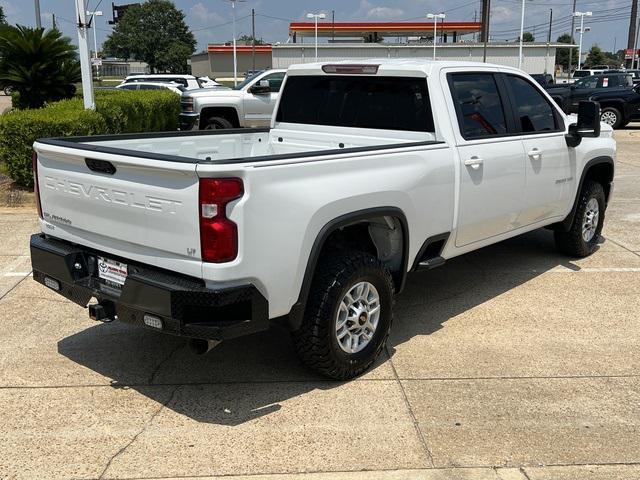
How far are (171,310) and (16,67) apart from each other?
10.3m

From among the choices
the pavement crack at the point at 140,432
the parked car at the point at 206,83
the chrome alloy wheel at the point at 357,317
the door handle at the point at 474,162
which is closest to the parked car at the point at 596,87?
the parked car at the point at 206,83

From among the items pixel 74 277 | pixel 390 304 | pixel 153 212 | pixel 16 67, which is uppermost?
pixel 16 67

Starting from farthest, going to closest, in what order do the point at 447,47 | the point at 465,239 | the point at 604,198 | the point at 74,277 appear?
the point at 447,47, the point at 604,198, the point at 465,239, the point at 74,277

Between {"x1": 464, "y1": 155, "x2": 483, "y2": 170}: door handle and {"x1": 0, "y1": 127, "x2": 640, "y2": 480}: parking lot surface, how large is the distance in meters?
1.25

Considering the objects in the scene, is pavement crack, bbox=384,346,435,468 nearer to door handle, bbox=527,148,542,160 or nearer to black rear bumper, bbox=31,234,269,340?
black rear bumper, bbox=31,234,269,340

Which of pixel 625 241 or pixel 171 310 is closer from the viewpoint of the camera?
pixel 171 310

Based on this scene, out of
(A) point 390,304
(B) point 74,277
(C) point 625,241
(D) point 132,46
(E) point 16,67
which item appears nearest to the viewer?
(B) point 74,277

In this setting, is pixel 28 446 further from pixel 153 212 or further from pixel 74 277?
pixel 153 212

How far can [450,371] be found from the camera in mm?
4582

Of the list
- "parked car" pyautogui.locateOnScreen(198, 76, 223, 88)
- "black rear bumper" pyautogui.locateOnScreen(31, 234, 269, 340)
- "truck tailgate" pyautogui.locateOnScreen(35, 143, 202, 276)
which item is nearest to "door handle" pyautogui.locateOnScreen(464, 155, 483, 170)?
"black rear bumper" pyautogui.locateOnScreen(31, 234, 269, 340)

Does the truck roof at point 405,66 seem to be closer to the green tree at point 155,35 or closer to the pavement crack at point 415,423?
the pavement crack at point 415,423

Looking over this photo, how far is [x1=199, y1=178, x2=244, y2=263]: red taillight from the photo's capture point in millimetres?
3432

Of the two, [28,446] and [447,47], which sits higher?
[447,47]

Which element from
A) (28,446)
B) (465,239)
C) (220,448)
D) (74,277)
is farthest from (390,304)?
(28,446)
